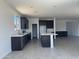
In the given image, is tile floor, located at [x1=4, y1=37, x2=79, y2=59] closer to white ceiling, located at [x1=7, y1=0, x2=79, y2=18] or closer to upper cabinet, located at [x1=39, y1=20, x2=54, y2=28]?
white ceiling, located at [x1=7, y1=0, x2=79, y2=18]

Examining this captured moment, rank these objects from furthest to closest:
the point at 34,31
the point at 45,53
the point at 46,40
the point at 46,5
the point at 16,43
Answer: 1. the point at 34,31
2. the point at 46,40
3. the point at 16,43
4. the point at 46,5
5. the point at 45,53

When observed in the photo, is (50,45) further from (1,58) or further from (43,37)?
(1,58)

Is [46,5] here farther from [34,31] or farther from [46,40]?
[34,31]

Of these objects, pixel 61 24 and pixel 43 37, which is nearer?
pixel 43 37

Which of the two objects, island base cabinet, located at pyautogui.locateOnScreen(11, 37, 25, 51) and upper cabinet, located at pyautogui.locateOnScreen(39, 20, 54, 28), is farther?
upper cabinet, located at pyautogui.locateOnScreen(39, 20, 54, 28)

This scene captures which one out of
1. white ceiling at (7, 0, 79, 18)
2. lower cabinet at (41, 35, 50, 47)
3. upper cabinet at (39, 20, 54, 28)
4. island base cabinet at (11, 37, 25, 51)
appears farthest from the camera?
upper cabinet at (39, 20, 54, 28)

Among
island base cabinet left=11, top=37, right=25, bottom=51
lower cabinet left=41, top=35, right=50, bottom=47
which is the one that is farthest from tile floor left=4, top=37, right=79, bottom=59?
lower cabinet left=41, top=35, right=50, bottom=47

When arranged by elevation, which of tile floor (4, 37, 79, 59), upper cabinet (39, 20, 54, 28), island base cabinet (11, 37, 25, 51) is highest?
upper cabinet (39, 20, 54, 28)

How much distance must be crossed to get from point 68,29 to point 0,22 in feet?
44.7

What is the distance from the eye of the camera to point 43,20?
47.7 ft

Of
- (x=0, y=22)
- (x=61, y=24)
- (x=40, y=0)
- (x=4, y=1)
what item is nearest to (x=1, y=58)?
(x=0, y=22)

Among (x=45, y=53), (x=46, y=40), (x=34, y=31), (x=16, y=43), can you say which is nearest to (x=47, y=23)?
(x=34, y=31)

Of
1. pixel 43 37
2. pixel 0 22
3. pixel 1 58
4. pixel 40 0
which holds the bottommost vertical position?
pixel 1 58

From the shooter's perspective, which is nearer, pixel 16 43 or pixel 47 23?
pixel 16 43
